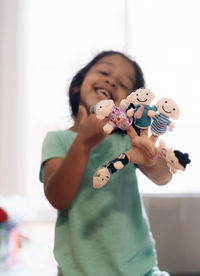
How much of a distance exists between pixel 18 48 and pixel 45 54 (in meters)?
0.14

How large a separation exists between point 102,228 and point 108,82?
0.86 ft

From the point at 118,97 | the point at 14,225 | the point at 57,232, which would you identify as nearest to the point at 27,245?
the point at 14,225

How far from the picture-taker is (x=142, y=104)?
41 cm

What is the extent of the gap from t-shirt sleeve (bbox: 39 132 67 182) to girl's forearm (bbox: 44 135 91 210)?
0.16ft

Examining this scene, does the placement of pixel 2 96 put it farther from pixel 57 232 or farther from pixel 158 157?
pixel 158 157

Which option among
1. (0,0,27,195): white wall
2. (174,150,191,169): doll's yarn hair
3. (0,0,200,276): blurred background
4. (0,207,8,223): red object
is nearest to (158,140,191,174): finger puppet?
(174,150,191,169): doll's yarn hair

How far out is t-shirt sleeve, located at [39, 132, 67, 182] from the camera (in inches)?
21.6

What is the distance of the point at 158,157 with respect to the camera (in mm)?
437

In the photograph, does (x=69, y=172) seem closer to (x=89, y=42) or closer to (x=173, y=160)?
(x=173, y=160)

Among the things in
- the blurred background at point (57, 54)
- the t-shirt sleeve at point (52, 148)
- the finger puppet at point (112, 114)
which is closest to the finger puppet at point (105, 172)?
the finger puppet at point (112, 114)

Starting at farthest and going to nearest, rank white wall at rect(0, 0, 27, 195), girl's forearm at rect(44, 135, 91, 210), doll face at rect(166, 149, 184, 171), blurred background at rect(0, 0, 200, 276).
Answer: white wall at rect(0, 0, 27, 195) → blurred background at rect(0, 0, 200, 276) → girl's forearm at rect(44, 135, 91, 210) → doll face at rect(166, 149, 184, 171)

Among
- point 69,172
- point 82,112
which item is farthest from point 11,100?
point 69,172

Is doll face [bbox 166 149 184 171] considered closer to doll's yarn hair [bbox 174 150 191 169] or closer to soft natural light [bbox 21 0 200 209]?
doll's yarn hair [bbox 174 150 191 169]

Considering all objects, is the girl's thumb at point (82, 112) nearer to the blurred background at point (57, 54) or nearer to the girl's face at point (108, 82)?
the girl's face at point (108, 82)
